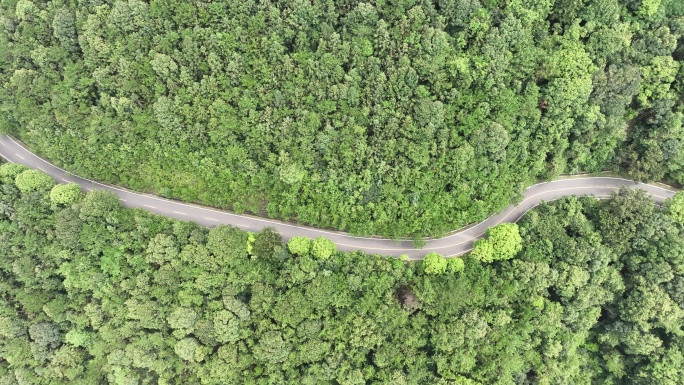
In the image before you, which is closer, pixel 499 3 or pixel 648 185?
pixel 499 3

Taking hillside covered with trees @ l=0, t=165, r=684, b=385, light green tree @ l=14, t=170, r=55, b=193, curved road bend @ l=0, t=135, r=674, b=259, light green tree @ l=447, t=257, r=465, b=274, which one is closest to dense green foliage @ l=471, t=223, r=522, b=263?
hillside covered with trees @ l=0, t=165, r=684, b=385

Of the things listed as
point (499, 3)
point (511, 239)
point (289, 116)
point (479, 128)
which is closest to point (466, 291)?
point (511, 239)

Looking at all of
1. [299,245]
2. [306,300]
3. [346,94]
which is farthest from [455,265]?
[346,94]

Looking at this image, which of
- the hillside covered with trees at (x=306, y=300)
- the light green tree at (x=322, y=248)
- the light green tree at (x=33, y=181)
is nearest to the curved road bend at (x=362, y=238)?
the light green tree at (x=33, y=181)

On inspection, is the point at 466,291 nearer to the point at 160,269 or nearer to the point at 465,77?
the point at 465,77

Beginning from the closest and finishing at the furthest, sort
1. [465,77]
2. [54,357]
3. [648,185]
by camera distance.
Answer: [465,77] < [54,357] < [648,185]

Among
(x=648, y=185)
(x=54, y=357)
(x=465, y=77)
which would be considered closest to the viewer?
(x=465, y=77)
